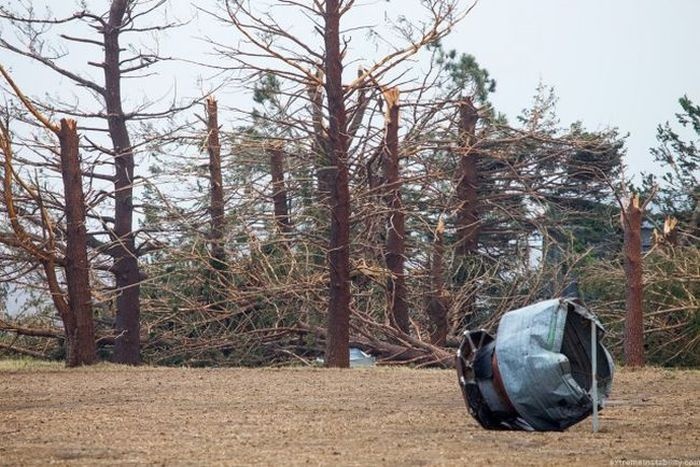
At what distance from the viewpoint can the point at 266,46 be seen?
17469 millimetres

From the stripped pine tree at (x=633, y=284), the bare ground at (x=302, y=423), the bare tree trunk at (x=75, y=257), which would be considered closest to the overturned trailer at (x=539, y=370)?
the bare ground at (x=302, y=423)

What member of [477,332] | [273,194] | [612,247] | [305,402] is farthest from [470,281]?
[477,332]

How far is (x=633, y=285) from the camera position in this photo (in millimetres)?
17688

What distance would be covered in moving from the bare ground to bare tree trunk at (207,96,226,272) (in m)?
5.84

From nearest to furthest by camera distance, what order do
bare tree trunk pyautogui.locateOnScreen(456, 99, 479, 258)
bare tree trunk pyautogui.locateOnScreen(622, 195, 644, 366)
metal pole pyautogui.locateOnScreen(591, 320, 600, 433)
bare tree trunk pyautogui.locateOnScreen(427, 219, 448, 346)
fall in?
metal pole pyautogui.locateOnScreen(591, 320, 600, 433), bare tree trunk pyautogui.locateOnScreen(622, 195, 644, 366), bare tree trunk pyautogui.locateOnScreen(427, 219, 448, 346), bare tree trunk pyautogui.locateOnScreen(456, 99, 479, 258)

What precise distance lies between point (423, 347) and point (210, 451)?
1220 cm

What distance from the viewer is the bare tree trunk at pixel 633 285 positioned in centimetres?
1756

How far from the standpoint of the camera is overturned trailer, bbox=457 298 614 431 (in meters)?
8.59

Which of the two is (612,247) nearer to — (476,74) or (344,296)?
(476,74)

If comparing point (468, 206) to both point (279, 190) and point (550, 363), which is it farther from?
point (550, 363)

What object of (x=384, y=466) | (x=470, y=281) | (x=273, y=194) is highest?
(x=273, y=194)

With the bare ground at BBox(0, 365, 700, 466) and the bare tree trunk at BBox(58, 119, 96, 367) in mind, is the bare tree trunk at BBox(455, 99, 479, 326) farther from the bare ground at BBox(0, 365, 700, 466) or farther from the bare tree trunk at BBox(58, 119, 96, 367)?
the bare ground at BBox(0, 365, 700, 466)

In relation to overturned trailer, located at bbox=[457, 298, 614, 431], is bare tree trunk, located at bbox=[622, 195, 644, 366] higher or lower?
higher

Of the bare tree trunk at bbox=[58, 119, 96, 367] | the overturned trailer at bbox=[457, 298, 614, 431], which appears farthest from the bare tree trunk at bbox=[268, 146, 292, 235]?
the overturned trailer at bbox=[457, 298, 614, 431]
